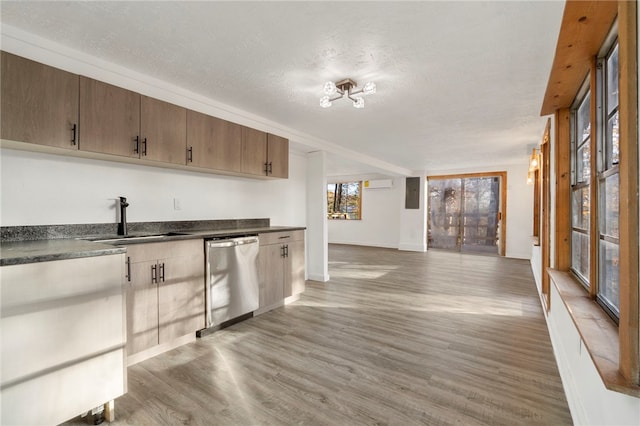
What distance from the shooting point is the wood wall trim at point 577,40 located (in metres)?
1.29

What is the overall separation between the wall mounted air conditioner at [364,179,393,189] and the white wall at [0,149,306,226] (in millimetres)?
5611

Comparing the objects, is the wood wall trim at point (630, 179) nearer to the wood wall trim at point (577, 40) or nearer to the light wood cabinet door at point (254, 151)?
the wood wall trim at point (577, 40)

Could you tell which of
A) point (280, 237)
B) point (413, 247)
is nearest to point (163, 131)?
point (280, 237)

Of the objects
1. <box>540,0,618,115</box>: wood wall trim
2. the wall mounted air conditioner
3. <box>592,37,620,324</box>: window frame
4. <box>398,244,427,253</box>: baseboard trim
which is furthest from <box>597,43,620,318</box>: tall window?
the wall mounted air conditioner

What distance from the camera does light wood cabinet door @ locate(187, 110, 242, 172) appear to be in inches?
111

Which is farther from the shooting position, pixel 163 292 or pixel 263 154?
pixel 263 154

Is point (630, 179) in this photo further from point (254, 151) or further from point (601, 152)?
point (254, 151)

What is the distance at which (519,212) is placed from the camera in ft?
23.6

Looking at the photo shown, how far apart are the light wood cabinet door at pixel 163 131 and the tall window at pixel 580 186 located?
3231 millimetres

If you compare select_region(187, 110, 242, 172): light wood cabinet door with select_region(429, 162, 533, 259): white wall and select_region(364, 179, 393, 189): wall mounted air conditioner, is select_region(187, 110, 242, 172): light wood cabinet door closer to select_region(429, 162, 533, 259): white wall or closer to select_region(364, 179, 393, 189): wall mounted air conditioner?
select_region(364, 179, 393, 189): wall mounted air conditioner

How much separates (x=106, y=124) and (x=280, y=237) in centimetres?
203

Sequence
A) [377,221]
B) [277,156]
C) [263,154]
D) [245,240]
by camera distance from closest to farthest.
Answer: [245,240] → [263,154] → [277,156] → [377,221]

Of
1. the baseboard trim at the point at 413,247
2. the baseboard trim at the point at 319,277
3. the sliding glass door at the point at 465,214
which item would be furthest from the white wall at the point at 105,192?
the sliding glass door at the point at 465,214

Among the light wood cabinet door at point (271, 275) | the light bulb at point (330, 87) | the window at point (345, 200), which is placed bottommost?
the light wood cabinet door at point (271, 275)
